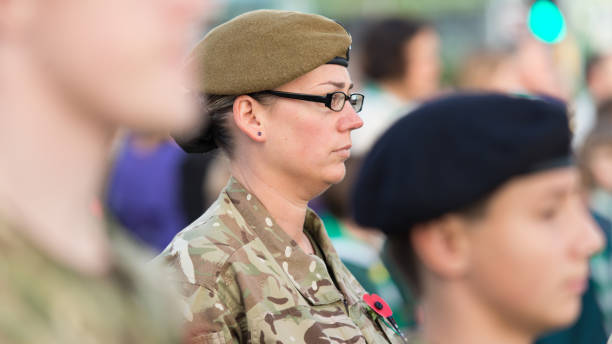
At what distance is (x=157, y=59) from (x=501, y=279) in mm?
1029

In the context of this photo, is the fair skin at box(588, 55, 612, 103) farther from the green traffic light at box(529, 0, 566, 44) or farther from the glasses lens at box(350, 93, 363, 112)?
the glasses lens at box(350, 93, 363, 112)

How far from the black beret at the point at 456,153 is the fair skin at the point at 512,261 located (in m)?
0.04

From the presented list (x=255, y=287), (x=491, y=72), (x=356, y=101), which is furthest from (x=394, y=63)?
(x=255, y=287)

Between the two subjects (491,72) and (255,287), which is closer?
(255,287)

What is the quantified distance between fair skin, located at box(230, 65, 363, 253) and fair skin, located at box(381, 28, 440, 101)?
3.76m

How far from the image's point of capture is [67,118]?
1.34 m

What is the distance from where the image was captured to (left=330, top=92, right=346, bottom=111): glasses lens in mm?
2994

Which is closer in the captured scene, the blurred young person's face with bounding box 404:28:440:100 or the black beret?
the black beret

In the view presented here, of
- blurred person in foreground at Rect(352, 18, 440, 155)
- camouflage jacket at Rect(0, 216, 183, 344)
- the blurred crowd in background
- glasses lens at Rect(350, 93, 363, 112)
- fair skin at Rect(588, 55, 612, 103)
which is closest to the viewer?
camouflage jacket at Rect(0, 216, 183, 344)

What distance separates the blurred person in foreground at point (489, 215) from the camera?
206 centimetres

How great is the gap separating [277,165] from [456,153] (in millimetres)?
938

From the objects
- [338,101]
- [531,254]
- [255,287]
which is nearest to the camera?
[531,254]

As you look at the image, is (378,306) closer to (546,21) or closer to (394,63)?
(394,63)

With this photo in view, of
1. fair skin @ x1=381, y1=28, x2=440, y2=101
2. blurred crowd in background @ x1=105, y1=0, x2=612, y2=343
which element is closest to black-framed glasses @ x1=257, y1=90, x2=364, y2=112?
blurred crowd in background @ x1=105, y1=0, x2=612, y2=343
